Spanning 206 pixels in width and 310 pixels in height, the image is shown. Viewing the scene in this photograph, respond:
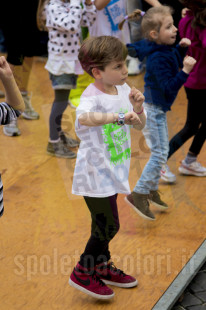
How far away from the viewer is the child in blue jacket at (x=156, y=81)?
4.02m

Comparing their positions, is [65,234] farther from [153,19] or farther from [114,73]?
[153,19]

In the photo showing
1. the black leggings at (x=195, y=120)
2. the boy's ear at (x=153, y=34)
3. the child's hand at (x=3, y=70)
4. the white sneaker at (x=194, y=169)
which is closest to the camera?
the child's hand at (x=3, y=70)

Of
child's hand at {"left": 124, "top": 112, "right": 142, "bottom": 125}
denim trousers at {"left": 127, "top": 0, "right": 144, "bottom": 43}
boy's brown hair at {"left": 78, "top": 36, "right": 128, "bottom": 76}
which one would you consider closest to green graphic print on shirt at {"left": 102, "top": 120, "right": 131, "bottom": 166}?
child's hand at {"left": 124, "top": 112, "right": 142, "bottom": 125}

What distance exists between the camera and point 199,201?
4559mm

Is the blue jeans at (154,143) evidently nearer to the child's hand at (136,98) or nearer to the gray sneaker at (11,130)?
the child's hand at (136,98)

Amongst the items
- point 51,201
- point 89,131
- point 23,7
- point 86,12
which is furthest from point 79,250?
point 23,7

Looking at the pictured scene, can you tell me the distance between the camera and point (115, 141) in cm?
313

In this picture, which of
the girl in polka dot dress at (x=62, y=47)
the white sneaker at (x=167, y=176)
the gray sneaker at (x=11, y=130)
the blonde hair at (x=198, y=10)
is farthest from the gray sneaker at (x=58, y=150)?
the blonde hair at (x=198, y=10)

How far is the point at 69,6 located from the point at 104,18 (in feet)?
2.83

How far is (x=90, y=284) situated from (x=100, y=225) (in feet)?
1.36

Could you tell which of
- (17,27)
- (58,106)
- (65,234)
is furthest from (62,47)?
(65,234)

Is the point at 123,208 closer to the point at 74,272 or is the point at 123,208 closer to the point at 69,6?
the point at 74,272

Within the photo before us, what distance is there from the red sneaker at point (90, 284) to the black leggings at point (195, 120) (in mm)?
1767

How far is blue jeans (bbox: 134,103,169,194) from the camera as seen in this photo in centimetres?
417
